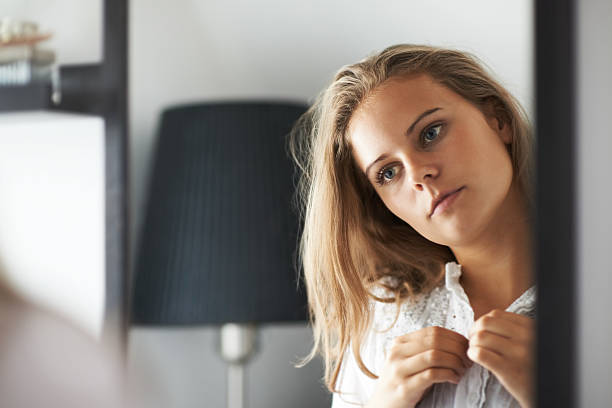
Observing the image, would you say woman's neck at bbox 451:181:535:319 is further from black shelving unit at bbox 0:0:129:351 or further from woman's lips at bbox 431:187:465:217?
black shelving unit at bbox 0:0:129:351

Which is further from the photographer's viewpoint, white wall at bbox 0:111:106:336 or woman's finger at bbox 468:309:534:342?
white wall at bbox 0:111:106:336

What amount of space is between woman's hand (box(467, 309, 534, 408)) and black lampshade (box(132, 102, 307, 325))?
0.44 meters

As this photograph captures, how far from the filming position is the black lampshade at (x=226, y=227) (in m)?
0.82

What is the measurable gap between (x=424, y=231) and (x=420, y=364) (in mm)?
88

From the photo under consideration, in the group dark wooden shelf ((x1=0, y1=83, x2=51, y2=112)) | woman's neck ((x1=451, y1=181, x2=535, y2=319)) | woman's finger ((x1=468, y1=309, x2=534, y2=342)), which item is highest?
dark wooden shelf ((x1=0, y1=83, x2=51, y2=112))

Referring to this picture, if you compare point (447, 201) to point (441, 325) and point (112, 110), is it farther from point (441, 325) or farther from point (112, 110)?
point (112, 110)

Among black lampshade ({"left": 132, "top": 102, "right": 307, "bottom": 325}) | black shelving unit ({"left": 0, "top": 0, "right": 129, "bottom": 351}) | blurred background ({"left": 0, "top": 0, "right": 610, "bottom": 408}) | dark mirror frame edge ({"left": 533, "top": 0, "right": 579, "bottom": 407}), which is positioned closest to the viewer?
dark mirror frame edge ({"left": 533, "top": 0, "right": 579, "bottom": 407})

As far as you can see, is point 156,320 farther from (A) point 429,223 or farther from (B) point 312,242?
(A) point 429,223

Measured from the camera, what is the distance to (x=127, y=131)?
569 mm

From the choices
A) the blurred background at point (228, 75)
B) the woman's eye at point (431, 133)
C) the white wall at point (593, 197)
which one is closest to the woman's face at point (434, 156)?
the woman's eye at point (431, 133)

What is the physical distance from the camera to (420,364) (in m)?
0.48

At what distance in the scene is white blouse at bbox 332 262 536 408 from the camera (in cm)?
48

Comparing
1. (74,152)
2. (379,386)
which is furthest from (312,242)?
(74,152)

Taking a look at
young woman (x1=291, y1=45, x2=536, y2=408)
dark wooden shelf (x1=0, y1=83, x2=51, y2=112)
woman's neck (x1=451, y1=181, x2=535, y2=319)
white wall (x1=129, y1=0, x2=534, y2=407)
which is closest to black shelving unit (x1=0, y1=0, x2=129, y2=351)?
dark wooden shelf (x1=0, y1=83, x2=51, y2=112)
